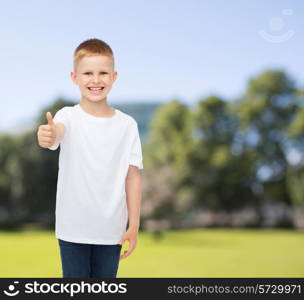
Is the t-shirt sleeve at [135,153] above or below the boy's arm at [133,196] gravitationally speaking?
above

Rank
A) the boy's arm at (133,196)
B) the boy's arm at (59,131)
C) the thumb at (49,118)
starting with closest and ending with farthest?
1. the thumb at (49,118)
2. the boy's arm at (59,131)
3. the boy's arm at (133,196)

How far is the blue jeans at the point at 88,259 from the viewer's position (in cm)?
247

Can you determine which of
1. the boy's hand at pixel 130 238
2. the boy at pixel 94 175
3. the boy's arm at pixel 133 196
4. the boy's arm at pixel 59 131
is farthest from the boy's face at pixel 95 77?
the boy's hand at pixel 130 238

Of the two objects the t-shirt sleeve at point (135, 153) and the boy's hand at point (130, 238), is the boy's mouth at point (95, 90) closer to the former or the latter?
the t-shirt sleeve at point (135, 153)

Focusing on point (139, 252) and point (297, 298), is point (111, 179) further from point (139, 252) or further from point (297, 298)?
point (139, 252)

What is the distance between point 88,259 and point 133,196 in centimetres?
37

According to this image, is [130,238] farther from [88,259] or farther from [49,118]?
[49,118]

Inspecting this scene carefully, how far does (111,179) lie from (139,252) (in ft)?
55.7

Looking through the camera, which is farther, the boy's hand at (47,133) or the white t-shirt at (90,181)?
the white t-shirt at (90,181)

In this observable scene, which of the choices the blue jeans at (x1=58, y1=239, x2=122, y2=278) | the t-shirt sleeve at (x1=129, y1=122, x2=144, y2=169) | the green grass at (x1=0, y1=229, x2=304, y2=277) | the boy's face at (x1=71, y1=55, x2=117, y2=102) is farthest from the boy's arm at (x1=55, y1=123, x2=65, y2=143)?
the green grass at (x1=0, y1=229, x2=304, y2=277)

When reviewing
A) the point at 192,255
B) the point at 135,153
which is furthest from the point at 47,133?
the point at 192,255

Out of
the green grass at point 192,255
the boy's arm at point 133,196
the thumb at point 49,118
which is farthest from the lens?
the green grass at point 192,255

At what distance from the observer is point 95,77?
2.51 meters

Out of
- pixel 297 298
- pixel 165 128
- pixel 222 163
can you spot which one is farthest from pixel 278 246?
pixel 297 298
